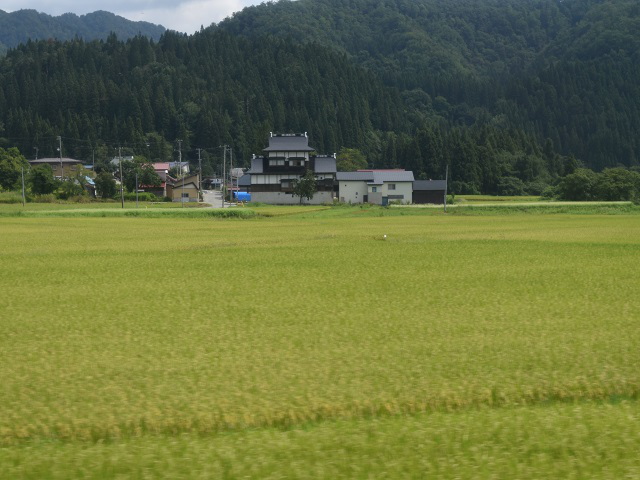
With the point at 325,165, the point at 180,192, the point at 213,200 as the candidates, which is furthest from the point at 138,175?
the point at 325,165

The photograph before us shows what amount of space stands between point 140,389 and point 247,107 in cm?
12163

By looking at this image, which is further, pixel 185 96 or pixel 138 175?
pixel 185 96

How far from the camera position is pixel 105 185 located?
245 ft

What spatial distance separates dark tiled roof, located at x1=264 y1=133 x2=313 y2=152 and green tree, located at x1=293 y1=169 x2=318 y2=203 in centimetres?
490

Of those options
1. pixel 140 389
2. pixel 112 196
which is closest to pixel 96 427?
pixel 140 389

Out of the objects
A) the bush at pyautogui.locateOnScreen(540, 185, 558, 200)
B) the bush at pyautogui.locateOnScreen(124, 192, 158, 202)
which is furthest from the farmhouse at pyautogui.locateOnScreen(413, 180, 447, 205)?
the bush at pyautogui.locateOnScreen(124, 192, 158, 202)

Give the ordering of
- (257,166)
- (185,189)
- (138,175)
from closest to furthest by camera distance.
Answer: (257,166), (185,189), (138,175)

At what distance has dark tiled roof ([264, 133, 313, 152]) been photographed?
74875 mm

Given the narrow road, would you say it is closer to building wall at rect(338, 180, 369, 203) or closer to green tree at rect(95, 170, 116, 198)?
green tree at rect(95, 170, 116, 198)

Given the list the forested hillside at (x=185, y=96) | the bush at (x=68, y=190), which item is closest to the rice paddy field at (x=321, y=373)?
the bush at (x=68, y=190)

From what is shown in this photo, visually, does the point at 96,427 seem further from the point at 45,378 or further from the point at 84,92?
the point at 84,92

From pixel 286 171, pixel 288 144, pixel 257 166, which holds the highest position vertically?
pixel 288 144

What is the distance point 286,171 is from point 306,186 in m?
5.34

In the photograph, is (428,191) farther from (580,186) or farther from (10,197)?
(10,197)
